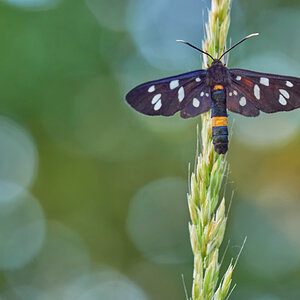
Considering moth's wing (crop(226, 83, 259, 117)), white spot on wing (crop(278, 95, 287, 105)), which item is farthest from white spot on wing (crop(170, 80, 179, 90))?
white spot on wing (crop(278, 95, 287, 105))

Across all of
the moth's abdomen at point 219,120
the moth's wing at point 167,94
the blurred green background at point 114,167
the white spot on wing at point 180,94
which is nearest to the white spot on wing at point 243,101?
the moth's abdomen at point 219,120

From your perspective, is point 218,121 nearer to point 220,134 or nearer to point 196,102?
point 220,134

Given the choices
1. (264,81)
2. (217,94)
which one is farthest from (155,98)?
(264,81)

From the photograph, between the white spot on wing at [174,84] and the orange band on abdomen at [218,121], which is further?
the white spot on wing at [174,84]

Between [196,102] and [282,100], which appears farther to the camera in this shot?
[196,102]

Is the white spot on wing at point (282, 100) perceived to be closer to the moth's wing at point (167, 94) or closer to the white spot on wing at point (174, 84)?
the moth's wing at point (167, 94)

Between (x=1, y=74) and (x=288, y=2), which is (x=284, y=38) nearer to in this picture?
(x=288, y=2)
